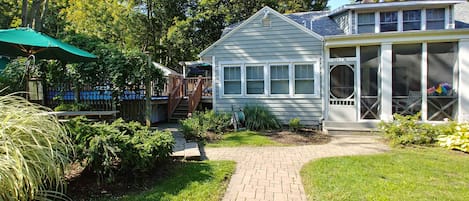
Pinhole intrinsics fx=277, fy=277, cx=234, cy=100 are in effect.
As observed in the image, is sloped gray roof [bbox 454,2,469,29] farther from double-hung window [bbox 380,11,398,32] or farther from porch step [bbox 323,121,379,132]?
porch step [bbox 323,121,379,132]

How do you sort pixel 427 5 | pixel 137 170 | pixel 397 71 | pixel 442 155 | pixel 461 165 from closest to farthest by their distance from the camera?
pixel 137 170 → pixel 461 165 → pixel 442 155 → pixel 397 71 → pixel 427 5

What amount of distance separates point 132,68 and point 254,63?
444 centimetres

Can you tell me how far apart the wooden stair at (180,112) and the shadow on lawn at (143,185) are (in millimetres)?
7825

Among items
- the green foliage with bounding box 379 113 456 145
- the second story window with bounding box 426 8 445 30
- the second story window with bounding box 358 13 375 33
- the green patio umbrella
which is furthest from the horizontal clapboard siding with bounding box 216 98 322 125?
the green patio umbrella

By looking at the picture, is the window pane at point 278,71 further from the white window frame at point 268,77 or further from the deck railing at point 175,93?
the deck railing at point 175,93

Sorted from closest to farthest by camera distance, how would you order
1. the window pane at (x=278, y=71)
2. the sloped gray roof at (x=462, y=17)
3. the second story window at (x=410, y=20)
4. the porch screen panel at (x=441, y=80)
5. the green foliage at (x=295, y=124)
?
the porch screen panel at (x=441, y=80) < the green foliage at (x=295, y=124) < the second story window at (x=410, y=20) < the sloped gray roof at (x=462, y=17) < the window pane at (x=278, y=71)

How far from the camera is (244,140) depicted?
802 centimetres

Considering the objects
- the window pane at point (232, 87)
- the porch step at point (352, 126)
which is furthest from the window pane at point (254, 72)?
the porch step at point (352, 126)

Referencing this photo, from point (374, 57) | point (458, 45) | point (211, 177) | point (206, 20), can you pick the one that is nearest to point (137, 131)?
point (211, 177)

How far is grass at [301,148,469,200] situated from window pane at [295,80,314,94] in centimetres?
438

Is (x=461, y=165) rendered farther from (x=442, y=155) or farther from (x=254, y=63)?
(x=254, y=63)

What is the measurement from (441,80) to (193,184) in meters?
8.90

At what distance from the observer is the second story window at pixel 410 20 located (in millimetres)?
10148

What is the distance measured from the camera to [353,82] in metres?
9.59
